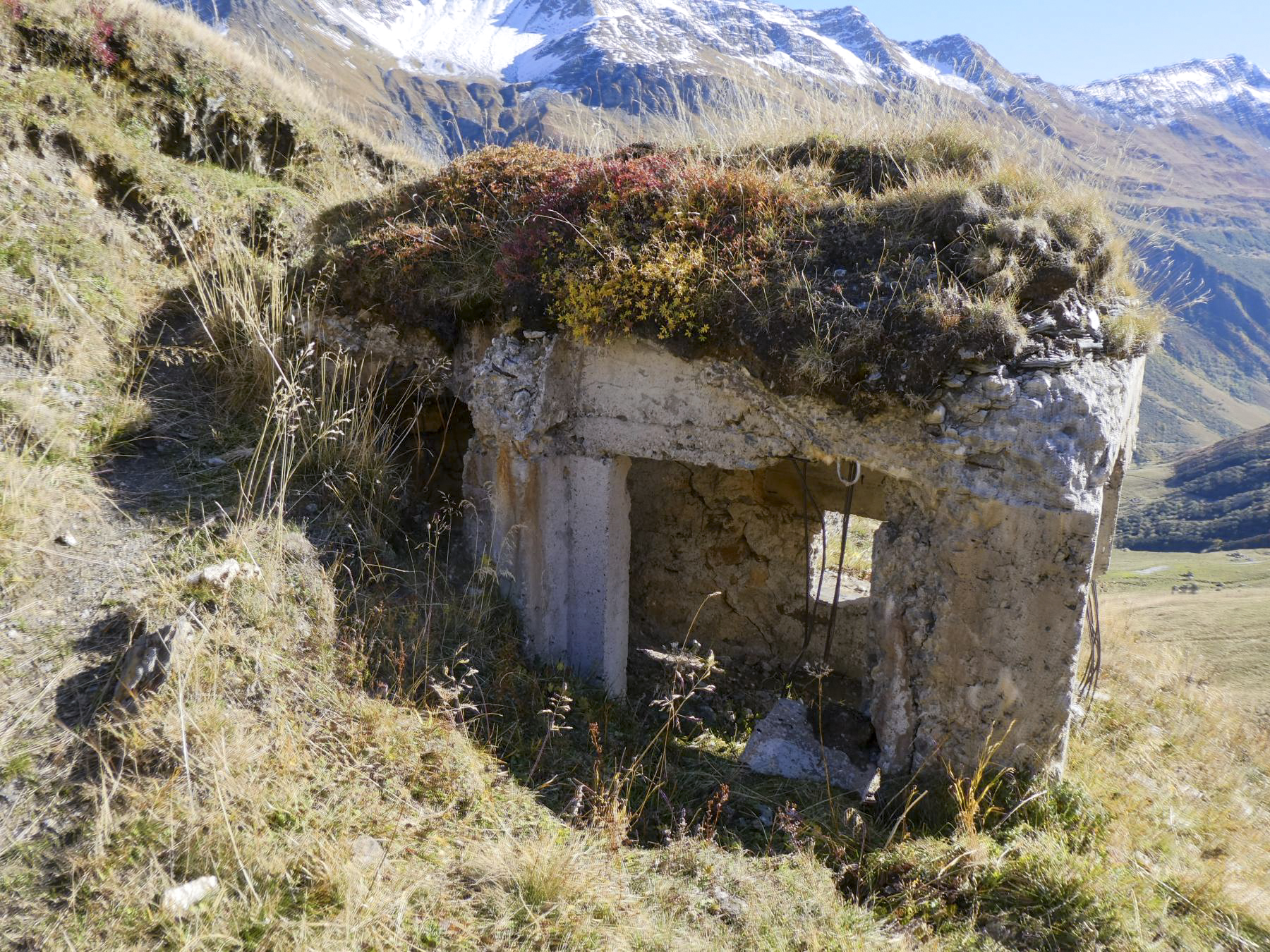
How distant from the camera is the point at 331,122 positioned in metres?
7.99

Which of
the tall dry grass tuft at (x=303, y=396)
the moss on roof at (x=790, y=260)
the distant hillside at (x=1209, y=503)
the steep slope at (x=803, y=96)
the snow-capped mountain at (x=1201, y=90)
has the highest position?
the snow-capped mountain at (x=1201, y=90)

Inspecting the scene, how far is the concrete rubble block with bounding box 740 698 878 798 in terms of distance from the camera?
422 centimetres

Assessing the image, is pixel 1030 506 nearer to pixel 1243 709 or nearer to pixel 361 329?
pixel 361 329

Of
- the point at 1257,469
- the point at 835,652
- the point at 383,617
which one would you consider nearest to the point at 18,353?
the point at 383,617

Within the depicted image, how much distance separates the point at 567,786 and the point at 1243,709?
6.17 m

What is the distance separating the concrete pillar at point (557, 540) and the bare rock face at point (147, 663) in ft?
5.74

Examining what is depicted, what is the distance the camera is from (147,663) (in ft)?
10.2

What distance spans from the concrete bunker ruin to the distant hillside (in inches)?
1966

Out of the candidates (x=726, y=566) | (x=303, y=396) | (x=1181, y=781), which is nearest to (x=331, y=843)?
(x=303, y=396)

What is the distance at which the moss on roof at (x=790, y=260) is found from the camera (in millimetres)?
3818

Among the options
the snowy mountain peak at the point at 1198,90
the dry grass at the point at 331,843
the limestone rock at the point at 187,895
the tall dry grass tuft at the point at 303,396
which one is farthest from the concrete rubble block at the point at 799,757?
the snowy mountain peak at the point at 1198,90

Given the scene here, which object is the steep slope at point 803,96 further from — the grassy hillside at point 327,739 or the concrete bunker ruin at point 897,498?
the grassy hillside at point 327,739

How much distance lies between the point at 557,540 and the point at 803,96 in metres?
3.77

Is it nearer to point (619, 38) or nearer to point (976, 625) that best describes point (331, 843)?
point (976, 625)
